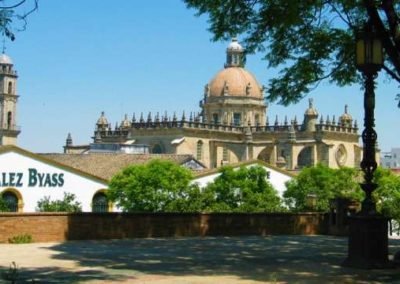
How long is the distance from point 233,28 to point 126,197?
28857mm

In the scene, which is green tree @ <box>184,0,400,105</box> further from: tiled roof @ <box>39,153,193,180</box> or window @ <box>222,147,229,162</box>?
window @ <box>222,147,229,162</box>

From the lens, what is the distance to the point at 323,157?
99.8 metres

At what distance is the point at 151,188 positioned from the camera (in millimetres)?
44156

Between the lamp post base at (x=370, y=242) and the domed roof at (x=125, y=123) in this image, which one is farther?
the domed roof at (x=125, y=123)

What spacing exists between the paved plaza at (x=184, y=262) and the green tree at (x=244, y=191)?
2585 cm

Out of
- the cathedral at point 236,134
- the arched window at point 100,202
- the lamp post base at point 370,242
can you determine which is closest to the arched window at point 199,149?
the cathedral at point 236,134

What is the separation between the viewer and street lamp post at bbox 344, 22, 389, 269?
12.9 meters

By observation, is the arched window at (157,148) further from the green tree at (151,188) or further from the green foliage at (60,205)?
the green tree at (151,188)

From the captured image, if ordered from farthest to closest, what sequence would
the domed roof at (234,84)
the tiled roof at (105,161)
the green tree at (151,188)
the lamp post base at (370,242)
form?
the domed roof at (234,84)
the tiled roof at (105,161)
the green tree at (151,188)
the lamp post base at (370,242)

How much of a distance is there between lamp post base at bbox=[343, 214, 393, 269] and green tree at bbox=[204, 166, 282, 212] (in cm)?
3040

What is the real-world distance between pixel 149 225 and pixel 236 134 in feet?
276

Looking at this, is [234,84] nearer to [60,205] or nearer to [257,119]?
[257,119]

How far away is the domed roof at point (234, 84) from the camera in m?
109

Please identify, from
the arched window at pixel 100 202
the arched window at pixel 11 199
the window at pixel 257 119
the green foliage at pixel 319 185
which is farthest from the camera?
the window at pixel 257 119
